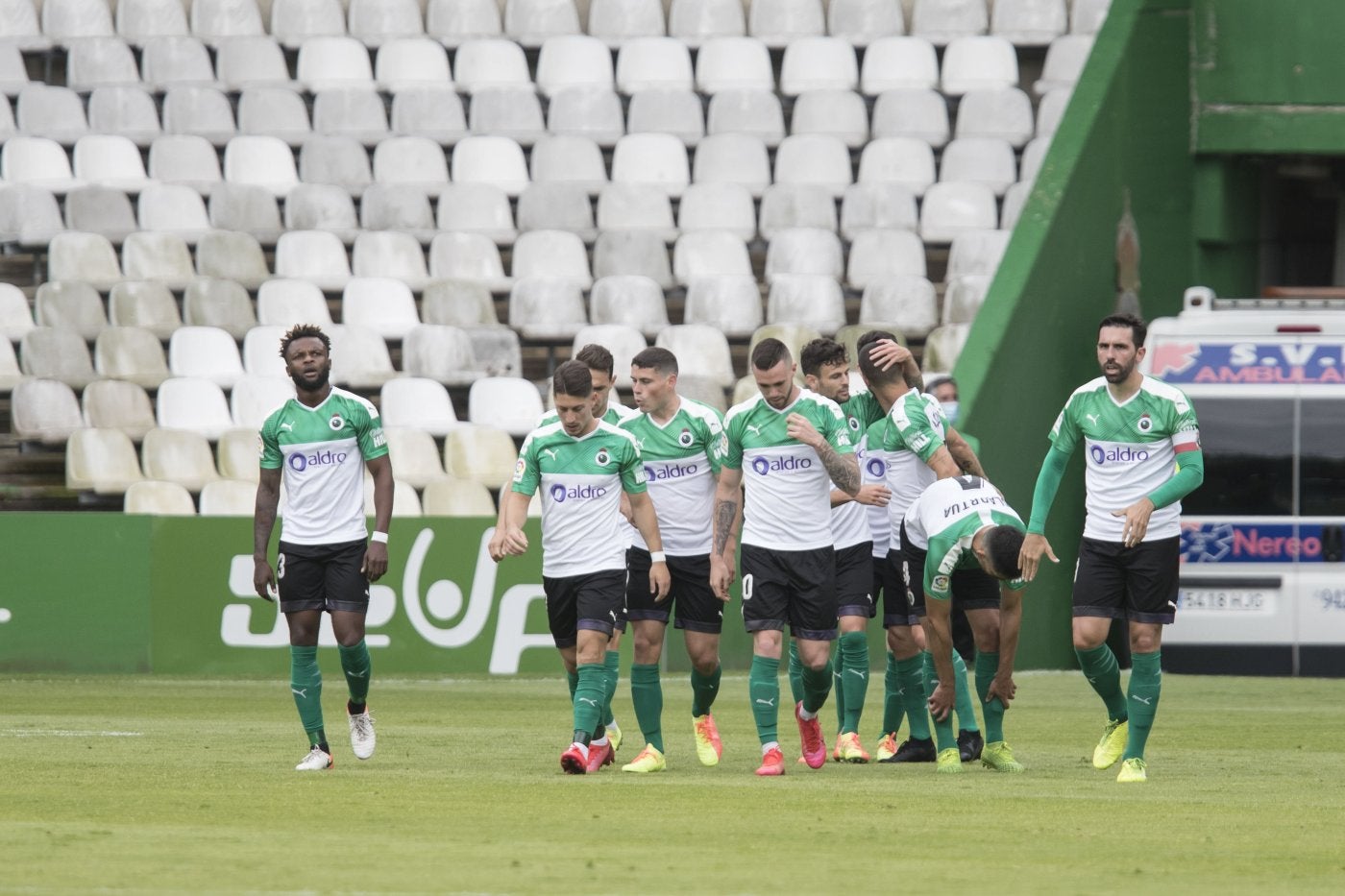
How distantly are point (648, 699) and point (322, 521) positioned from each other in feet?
5.70

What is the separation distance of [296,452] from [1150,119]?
40.4 ft

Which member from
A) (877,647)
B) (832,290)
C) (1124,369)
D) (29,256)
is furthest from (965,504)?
(29,256)

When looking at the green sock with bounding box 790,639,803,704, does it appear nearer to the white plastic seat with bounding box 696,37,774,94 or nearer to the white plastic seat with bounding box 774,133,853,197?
the white plastic seat with bounding box 774,133,853,197

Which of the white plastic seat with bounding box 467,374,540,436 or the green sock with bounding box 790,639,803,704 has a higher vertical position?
the white plastic seat with bounding box 467,374,540,436

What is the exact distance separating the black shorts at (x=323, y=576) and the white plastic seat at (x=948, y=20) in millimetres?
13470

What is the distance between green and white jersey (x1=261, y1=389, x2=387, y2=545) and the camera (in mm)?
10766

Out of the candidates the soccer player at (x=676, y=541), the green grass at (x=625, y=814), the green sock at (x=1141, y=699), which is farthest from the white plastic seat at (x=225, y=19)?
the green sock at (x=1141, y=699)

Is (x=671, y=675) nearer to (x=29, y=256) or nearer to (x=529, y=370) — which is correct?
(x=529, y=370)

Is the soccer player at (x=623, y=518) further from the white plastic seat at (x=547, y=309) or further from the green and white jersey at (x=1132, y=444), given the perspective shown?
the white plastic seat at (x=547, y=309)

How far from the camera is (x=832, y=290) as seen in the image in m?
20.5

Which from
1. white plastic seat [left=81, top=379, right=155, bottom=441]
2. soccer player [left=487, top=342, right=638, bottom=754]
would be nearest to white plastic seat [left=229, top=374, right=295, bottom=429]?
white plastic seat [left=81, top=379, right=155, bottom=441]

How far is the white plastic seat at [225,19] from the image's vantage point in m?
23.6

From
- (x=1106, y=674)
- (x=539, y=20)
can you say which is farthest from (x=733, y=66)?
(x=1106, y=674)

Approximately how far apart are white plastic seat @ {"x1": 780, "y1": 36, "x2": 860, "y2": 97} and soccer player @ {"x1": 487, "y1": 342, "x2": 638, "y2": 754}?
1124cm
